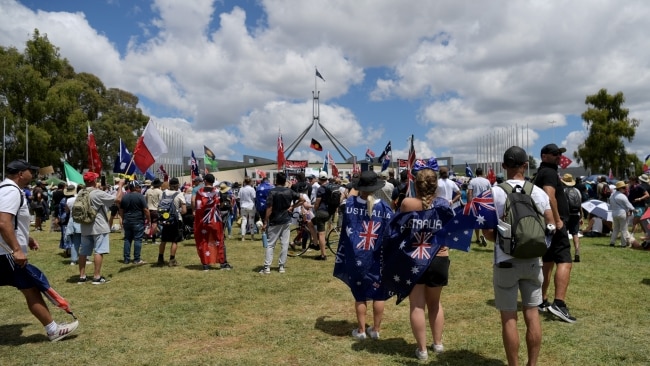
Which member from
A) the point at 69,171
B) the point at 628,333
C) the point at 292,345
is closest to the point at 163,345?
the point at 292,345

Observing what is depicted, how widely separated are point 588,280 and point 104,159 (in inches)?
1913

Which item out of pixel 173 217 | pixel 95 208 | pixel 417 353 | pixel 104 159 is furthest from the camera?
pixel 104 159

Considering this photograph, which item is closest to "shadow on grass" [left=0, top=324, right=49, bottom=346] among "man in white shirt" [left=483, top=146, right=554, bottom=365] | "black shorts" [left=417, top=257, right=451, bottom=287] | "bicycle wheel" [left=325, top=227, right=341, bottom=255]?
"black shorts" [left=417, top=257, right=451, bottom=287]

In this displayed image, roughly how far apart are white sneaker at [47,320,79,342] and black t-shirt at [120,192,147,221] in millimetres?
4715

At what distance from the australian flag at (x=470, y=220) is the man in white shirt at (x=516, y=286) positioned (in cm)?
7

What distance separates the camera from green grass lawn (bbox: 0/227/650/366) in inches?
190

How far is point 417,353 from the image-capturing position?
15.2 feet

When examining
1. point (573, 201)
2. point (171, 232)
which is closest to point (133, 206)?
point (171, 232)

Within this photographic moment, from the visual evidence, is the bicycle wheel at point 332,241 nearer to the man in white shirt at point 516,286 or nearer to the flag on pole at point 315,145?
the man in white shirt at point 516,286

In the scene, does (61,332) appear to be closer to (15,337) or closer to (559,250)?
(15,337)

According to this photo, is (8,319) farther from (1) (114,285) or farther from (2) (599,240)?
(2) (599,240)

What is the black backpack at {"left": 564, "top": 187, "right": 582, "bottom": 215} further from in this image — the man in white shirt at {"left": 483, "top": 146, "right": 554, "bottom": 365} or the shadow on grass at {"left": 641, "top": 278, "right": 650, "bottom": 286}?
the man in white shirt at {"left": 483, "top": 146, "right": 554, "bottom": 365}

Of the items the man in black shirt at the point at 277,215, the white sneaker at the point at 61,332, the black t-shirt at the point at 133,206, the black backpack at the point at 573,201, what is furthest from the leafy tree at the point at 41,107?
the black backpack at the point at 573,201

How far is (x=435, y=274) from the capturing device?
14.5ft
